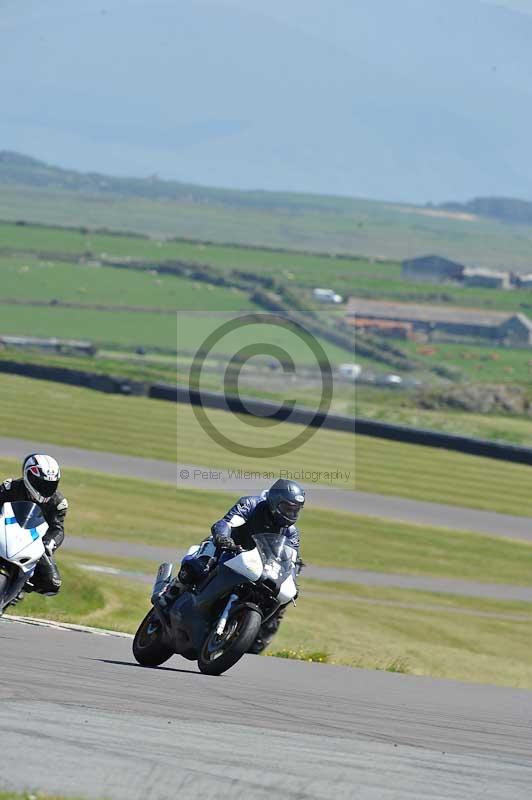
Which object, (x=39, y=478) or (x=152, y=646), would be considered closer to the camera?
(x=152, y=646)

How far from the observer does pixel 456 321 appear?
141125mm

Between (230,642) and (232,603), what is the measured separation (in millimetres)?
304

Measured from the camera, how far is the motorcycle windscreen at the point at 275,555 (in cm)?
1145

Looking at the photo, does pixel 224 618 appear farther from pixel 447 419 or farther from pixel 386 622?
pixel 447 419

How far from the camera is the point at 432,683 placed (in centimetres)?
1414

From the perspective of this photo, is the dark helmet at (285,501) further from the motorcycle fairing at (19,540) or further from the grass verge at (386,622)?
the grass verge at (386,622)

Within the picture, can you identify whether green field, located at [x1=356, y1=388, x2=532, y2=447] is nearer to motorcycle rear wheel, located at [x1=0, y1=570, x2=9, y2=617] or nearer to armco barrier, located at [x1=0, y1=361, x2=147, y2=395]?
armco barrier, located at [x1=0, y1=361, x2=147, y2=395]

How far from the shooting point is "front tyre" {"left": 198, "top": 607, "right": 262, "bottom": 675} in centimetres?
1120

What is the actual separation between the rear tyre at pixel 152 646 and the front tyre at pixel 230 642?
676 mm

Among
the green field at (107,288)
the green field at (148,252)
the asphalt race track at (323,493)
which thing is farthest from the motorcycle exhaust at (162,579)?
the green field at (148,252)

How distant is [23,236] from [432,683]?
168 m

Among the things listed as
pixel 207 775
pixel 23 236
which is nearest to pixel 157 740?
pixel 207 775

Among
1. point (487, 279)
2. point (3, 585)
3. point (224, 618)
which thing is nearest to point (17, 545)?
point (3, 585)

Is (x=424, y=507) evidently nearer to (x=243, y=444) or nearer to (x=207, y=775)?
(x=243, y=444)
